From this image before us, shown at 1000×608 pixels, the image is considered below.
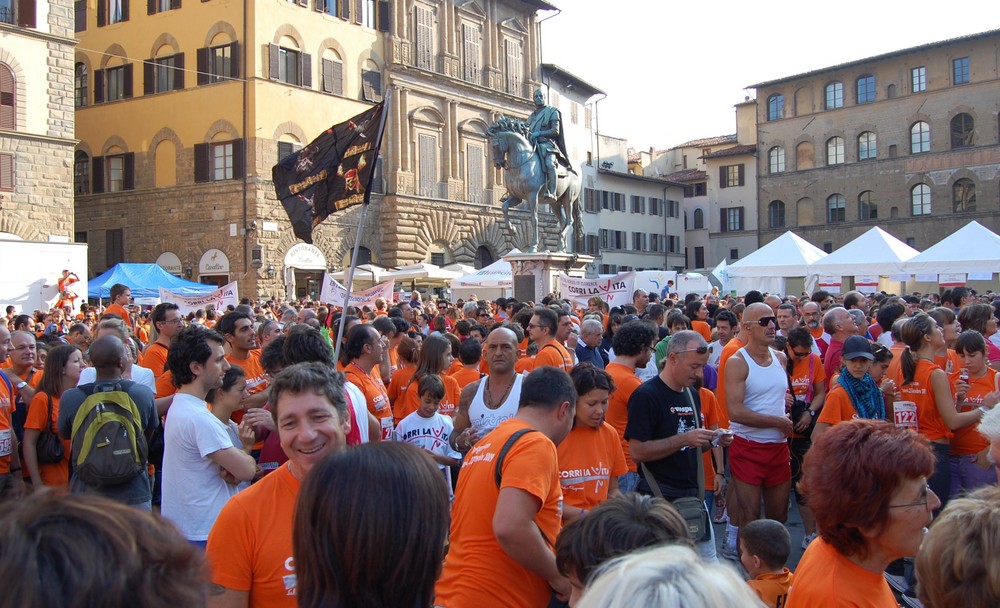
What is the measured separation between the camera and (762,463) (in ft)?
20.5

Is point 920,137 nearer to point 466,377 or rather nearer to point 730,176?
point 730,176

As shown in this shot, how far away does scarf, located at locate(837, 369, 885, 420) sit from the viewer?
240 inches

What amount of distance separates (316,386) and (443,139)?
36503mm

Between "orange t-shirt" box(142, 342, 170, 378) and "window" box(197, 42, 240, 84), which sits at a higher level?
"window" box(197, 42, 240, 84)

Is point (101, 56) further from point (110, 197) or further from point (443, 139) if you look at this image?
point (443, 139)

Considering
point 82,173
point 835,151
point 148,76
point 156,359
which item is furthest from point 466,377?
point 835,151

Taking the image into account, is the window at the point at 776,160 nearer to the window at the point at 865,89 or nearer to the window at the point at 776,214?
the window at the point at 776,214

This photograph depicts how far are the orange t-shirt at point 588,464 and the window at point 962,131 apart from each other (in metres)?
53.0

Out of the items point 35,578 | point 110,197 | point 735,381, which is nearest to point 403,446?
point 35,578

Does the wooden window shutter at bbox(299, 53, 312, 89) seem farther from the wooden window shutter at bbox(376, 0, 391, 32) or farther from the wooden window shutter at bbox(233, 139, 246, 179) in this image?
the wooden window shutter at bbox(376, 0, 391, 32)

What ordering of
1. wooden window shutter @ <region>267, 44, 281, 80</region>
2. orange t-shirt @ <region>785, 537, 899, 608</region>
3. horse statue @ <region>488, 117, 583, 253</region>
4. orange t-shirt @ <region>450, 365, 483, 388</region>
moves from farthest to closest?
wooden window shutter @ <region>267, 44, 281, 80</region> < horse statue @ <region>488, 117, 583, 253</region> < orange t-shirt @ <region>450, 365, 483, 388</region> < orange t-shirt @ <region>785, 537, 899, 608</region>

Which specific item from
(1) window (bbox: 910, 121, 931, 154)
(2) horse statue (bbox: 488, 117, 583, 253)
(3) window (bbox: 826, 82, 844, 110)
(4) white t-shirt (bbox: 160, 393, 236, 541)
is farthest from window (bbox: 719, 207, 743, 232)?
(4) white t-shirt (bbox: 160, 393, 236, 541)

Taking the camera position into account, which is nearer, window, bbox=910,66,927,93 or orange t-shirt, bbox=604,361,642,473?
orange t-shirt, bbox=604,361,642,473

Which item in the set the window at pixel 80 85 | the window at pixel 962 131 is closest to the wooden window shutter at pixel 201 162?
the window at pixel 80 85
